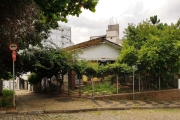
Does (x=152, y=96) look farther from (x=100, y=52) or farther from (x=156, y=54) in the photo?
(x=100, y=52)

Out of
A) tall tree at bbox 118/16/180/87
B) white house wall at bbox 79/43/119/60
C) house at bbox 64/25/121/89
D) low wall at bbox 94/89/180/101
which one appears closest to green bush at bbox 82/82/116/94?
low wall at bbox 94/89/180/101

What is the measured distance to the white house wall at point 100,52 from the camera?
18.8 metres

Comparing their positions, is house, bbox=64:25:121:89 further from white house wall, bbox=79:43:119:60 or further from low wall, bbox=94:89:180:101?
low wall, bbox=94:89:180:101

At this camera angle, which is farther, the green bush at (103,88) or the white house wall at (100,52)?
the white house wall at (100,52)

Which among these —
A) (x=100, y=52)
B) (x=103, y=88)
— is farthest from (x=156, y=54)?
(x=100, y=52)

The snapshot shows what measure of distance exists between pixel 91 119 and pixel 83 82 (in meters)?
9.56

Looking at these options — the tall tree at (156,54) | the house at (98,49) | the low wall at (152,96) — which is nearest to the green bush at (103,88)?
the low wall at (152,96)

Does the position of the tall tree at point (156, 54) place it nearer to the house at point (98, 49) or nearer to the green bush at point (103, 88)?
the green bush at point (103, 88)

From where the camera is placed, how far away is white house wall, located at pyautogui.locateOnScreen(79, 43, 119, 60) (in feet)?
61.7

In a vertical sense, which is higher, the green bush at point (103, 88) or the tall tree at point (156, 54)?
the tall tree at point (156, 54)

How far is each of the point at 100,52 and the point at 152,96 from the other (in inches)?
265

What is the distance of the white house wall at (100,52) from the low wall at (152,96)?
19.7ft

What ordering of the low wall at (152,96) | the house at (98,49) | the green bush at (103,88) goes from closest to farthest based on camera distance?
the low wall at (152,96)
the green bush at (103,88)
the house at (98,49)

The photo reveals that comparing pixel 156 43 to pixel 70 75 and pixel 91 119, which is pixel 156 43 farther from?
pixel 91 119
